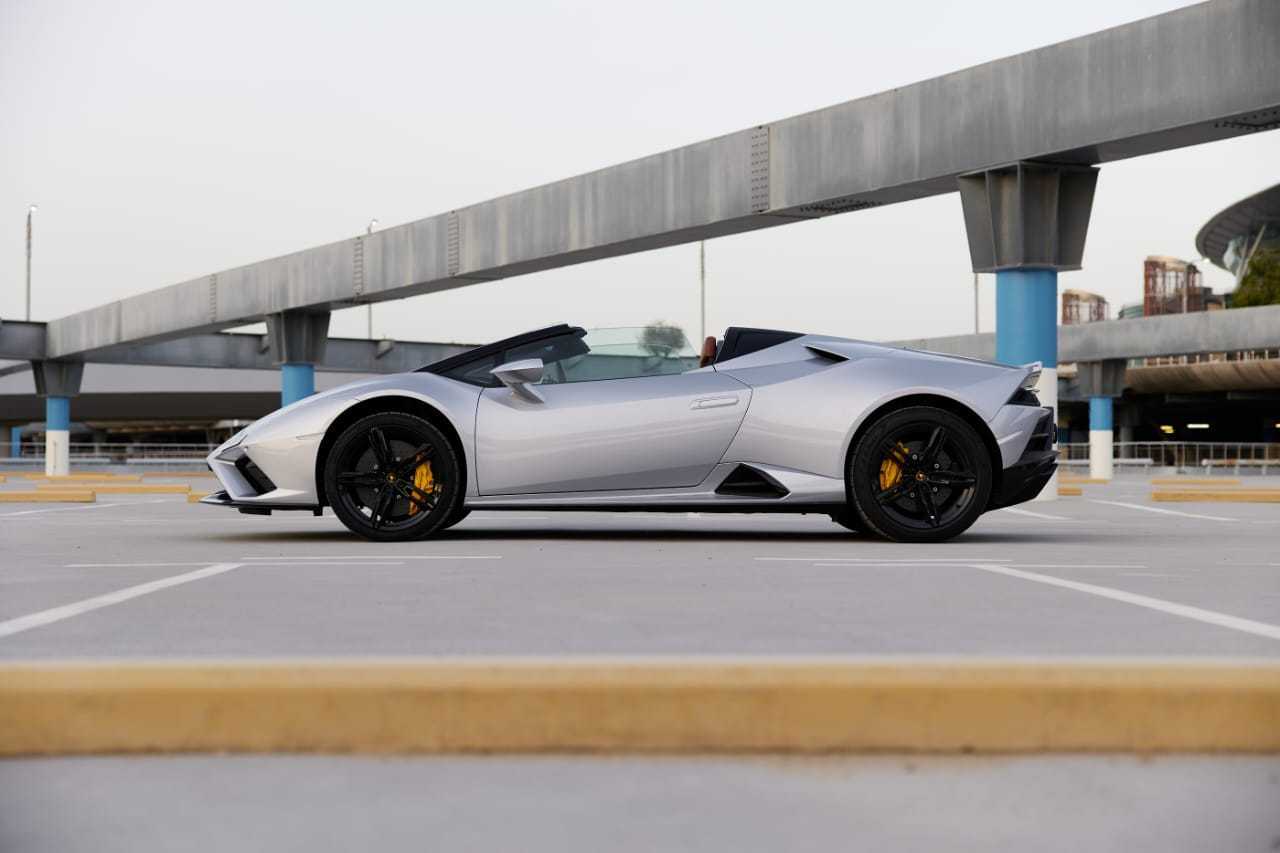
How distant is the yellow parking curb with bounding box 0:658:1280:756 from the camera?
265cm

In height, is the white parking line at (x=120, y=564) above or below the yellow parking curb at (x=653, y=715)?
below

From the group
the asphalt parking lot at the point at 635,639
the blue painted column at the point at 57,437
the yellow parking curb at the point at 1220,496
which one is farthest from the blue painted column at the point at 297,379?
the asphalt parking lot at the point at 635,639

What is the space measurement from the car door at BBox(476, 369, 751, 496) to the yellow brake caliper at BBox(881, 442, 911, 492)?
2.90 feet

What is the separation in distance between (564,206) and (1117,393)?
1069 inches

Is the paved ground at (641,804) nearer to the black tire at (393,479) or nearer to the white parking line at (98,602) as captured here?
the white parking line at (98,602)

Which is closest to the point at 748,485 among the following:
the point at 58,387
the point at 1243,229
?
the point at 58,387

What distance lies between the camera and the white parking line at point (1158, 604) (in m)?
4.20

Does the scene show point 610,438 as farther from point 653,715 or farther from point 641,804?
point 641,804

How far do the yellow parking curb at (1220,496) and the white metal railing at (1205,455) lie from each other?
27949 mm

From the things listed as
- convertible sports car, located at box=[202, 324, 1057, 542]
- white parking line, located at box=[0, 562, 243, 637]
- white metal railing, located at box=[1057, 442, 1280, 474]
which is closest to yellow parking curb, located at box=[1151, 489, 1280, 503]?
convertible sports car, located at box=[202, 324, 1057, 542]

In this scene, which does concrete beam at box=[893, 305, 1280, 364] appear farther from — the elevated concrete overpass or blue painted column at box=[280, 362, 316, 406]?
the elevated concrete overpass

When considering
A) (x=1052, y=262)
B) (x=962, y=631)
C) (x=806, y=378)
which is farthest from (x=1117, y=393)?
(x=962, y=631)

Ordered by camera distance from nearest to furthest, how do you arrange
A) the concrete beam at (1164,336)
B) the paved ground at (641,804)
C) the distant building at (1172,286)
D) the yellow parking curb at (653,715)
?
1. the paved ground at (641,804)
2. the yellow parking curb at (653,715)
3. the concrete beam at (1164,336)
4. the distant building at (1172,286)

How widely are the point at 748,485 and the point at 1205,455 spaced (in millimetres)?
40764
